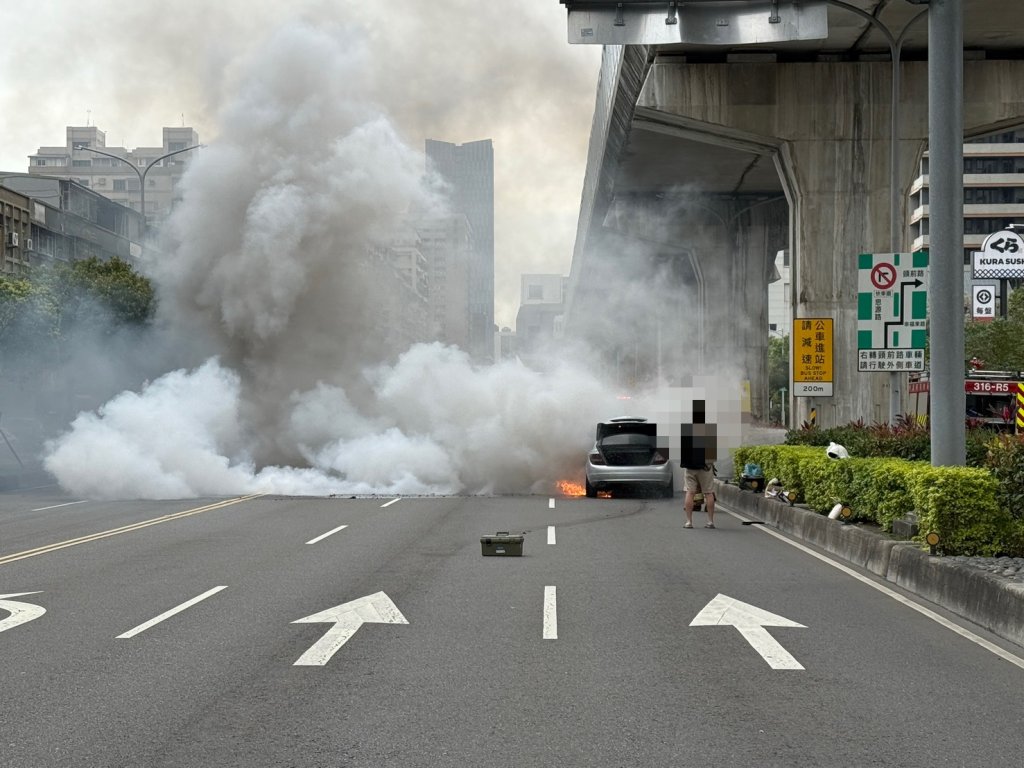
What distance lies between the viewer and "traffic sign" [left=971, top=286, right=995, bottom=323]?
5422cm

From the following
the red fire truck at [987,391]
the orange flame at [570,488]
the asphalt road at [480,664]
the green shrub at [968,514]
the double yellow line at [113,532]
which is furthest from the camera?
the red fire truck at [987,391]

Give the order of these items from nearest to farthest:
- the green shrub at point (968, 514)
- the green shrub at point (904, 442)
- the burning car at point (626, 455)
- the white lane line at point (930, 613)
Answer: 1. the white lane line at point (930, 613)
2. the green shrub at point (968, 514)
3. the green shrub at point (904, 442)
4. the burning car at point (626, 455)

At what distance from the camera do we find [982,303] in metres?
54.8

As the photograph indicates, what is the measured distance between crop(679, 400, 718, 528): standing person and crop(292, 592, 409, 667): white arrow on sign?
775cm

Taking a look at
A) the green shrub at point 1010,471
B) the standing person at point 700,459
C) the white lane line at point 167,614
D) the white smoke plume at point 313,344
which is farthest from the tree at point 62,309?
the green shrub at point 1010,471

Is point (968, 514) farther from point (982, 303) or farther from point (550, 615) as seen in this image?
point (982, 303)

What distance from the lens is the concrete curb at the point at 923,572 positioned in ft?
28.0

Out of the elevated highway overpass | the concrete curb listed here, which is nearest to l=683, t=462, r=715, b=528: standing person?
the concrete curb

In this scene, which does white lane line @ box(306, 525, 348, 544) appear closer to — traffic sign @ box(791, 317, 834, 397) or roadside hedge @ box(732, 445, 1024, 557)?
roadside hedge @ box(732, 445, 1024, 557)

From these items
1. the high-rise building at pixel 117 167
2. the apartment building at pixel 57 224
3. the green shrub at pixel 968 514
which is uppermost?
the high-rise building at pixel 117 167

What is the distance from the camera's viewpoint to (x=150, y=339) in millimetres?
36969

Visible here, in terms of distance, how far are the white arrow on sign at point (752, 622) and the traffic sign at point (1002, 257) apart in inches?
1753

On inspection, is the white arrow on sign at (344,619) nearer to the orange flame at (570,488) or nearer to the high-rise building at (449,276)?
the orange flame at (570,488)

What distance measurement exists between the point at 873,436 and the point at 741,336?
113 ft
